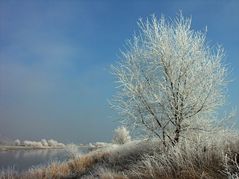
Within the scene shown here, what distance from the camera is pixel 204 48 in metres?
16.1

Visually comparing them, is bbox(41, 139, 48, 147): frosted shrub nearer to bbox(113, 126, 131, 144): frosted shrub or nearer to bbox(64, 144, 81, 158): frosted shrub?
bbox(113, 126, 131, 144): frosted shrub

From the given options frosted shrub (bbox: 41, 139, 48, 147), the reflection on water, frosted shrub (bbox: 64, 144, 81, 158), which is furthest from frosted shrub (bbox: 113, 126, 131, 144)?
frosted shrub (bbox: 41, 139, 48, 147)

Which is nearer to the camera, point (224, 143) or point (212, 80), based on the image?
point (224, 143)

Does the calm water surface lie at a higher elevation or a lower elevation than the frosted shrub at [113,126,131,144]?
lower

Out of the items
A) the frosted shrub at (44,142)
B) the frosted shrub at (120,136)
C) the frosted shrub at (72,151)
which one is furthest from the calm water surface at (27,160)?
the frosted shrub at (44,142)

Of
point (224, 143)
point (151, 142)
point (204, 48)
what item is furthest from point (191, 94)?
point (224, 143)

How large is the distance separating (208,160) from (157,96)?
265 inches

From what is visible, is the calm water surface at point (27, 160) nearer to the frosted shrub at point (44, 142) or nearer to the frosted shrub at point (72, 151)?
the frosted shrub at point (72, 151)

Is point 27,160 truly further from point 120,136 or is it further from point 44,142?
point 44,142

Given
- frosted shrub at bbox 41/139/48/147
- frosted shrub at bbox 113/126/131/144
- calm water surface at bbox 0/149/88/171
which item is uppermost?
frosted shrub at bbox 41/139/48/147

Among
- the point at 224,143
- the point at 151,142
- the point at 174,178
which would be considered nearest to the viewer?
the point at 174,178

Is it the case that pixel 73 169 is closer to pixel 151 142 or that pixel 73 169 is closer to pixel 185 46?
pixel 151 142

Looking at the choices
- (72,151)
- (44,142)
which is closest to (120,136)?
(72,151)

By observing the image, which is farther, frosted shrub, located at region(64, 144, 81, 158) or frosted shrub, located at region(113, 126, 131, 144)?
frosted shrub, located at region(113, 126, 131, 144)
